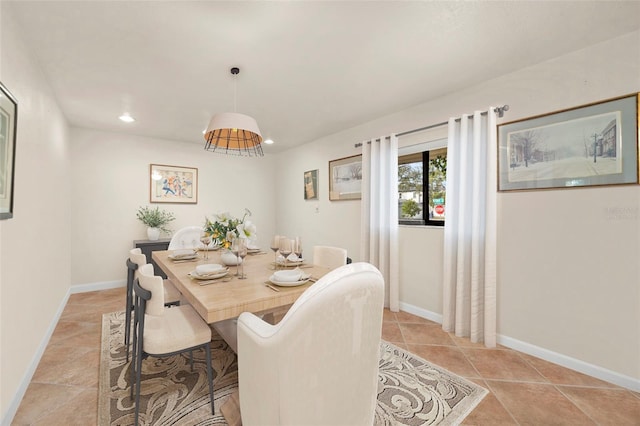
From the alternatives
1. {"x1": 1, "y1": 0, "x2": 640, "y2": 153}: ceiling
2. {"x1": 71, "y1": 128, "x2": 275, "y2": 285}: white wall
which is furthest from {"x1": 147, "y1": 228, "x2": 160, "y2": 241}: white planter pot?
{"x1": 1, "y1": 0, "x2": 640, "y2": 153}: ceiling

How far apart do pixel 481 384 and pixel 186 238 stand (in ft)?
10.4

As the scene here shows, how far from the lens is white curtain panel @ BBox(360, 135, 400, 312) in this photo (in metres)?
3.17

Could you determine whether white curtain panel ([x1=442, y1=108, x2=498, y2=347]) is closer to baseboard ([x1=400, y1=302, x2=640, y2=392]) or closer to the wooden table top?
baseboard ([x1=400, y1=302, x2=640, y2=392])

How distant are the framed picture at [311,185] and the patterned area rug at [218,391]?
280 centimetres

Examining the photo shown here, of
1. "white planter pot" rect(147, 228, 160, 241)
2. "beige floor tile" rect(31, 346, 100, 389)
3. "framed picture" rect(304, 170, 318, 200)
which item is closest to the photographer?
"beige floor tile" rect(31, 346, 100, 389)

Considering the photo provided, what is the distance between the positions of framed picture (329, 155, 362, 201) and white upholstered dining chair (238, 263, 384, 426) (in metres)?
2.83

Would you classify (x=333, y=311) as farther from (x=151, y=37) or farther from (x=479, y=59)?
(x=479, y=59)

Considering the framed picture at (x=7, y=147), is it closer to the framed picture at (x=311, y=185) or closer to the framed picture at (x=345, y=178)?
the framed picture at (x=345, y=178)

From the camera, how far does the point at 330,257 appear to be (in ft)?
8.09

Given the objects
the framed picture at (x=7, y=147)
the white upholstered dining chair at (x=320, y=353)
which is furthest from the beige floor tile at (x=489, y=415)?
the framed picture at (x=7, y=147)

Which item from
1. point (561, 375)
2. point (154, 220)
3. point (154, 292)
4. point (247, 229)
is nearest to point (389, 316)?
point (561, 375)

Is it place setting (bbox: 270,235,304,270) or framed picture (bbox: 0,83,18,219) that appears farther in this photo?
place setting (bbox: 270,235,304,270)

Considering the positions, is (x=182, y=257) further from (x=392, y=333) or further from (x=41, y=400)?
(x=392, y=333)

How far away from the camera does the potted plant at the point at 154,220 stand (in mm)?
4090
